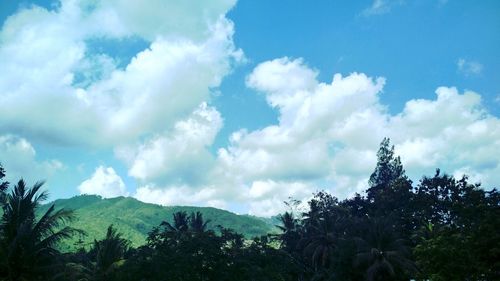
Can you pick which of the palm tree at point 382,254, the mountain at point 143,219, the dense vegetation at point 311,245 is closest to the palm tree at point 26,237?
the dense vegetation at point 311,245

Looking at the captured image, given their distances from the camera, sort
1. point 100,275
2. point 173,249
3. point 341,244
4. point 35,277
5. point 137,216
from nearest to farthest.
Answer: point 35,277
point 173,249
point 100,275
point 341,244
point 137,216

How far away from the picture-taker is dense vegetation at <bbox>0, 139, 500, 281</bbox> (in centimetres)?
1766

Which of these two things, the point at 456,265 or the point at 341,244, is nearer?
the point at 456,265

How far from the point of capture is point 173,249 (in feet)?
68.3

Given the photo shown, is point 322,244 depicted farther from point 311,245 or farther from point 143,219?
point 143,219

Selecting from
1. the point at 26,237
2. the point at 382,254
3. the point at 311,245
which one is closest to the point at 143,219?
the point at 311,245

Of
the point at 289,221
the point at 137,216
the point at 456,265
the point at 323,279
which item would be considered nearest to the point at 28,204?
the point at 456,265

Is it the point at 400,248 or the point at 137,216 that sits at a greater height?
the point at 137,216

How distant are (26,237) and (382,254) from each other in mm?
34497

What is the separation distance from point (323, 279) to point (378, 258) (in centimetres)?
989

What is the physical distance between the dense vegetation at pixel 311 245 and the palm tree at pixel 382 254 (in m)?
0.09

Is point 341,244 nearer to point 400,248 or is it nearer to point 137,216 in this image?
point 400,248

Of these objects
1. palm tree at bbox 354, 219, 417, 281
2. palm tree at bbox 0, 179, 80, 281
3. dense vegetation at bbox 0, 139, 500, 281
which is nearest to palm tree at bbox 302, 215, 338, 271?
dense vegetation at bbox 0, 139, 500, 281

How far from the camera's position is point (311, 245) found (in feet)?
176
